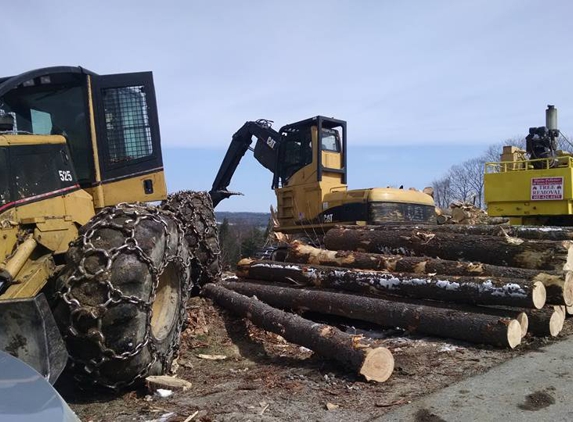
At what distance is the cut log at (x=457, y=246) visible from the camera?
7363 mm

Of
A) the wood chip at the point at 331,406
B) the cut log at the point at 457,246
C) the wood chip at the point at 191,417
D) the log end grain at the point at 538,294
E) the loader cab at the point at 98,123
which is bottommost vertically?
the wood chip at the point at 331,406

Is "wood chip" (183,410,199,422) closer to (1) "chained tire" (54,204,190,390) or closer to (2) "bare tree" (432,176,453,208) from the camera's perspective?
(1) "chained tire" (54,204,190,390)

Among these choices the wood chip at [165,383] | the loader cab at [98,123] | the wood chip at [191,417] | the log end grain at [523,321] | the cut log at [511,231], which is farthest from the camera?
the cut log at [511,231]

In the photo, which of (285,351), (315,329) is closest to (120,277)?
(315,329)

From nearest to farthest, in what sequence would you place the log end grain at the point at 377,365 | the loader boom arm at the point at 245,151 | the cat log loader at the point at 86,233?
the cat log loader at the point at 86,233 → the log end grain at the point at 377,365 → the loader boom arm at the point at 245,151

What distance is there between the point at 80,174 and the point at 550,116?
45.3 ft

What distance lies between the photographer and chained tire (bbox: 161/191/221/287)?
7.91 meters

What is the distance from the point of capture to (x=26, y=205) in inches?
187

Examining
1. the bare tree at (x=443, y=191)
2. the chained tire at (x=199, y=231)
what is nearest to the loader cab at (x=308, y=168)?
the chained tire at (x=199, y=231)

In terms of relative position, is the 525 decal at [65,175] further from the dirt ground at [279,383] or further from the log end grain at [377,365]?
the log end grain at [377,365]

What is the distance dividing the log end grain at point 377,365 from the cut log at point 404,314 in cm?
156

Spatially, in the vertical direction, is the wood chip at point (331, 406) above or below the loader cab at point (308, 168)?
below

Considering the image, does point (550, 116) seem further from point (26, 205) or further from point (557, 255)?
point (26, 205)

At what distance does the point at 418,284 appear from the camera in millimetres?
7238
